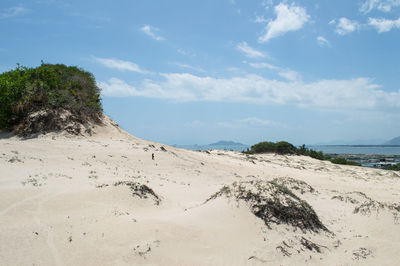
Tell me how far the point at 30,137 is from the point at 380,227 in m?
15.8

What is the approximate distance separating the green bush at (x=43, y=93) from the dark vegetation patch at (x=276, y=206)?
1417 centimetres

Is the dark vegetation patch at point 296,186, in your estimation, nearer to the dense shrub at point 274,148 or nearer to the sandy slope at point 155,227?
the sandy slope at point 155,227

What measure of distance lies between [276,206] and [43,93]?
16002 millimetres

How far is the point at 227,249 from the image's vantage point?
17.4ft

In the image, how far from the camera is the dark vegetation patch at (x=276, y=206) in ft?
21.2

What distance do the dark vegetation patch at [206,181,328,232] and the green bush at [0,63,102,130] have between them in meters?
14.2

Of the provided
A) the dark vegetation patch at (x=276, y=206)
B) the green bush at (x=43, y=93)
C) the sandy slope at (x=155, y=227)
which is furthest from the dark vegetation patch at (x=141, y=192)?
the green bush at (x=43, y=93)

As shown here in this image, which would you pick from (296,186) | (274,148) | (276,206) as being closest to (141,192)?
(276,206)

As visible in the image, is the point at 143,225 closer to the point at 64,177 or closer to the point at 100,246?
the point at 100,246

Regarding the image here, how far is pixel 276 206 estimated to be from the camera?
6602 mm

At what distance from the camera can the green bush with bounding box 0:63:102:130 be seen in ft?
53.1

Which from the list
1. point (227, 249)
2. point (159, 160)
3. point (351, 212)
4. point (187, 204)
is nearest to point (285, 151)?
point (159, 160)

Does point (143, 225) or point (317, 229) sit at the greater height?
point (143, 225)

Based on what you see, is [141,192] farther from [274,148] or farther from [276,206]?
[274,148]
